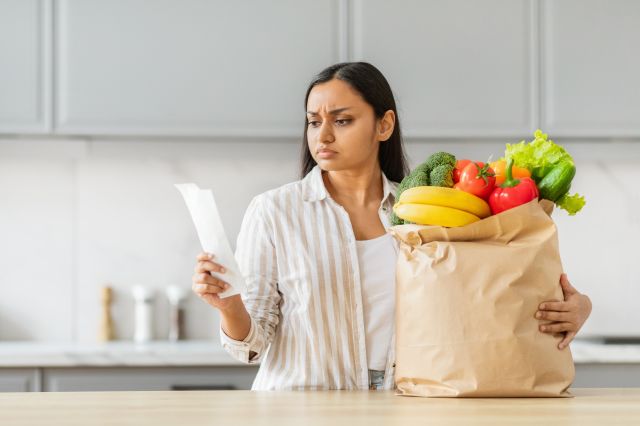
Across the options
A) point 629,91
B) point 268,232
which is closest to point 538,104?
point 629,91

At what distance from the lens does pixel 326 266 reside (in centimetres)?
147

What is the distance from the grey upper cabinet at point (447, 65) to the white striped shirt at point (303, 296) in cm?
115

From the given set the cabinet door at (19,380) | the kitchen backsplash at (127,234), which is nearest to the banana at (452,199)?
the cabinet door at (19,380)

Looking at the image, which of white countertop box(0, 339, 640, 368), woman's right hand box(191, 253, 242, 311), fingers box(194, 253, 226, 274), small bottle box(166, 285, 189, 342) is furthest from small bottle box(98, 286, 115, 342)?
fingers box(194, 253, 226, 274)

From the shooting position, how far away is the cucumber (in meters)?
1.12

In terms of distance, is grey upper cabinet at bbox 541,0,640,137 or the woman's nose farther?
grey upper cabinet at bbox 541,0,640,137

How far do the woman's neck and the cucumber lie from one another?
0.49m

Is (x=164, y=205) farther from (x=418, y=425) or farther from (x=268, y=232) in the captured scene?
(x=418, y=425)

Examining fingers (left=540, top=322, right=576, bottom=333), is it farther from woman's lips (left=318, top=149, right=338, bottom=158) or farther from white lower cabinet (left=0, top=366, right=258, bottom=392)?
white lower cabinet (left=0, top=366, right=258, bottom=392)

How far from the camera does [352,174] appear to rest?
1.59 meters

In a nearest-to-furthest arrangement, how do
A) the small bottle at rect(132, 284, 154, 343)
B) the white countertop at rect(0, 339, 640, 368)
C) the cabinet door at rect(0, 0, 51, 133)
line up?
the white countertop at rect(0, 339, 640, 368) < the cabinet door at rect(0, 0, 51, 133) < the small bottle at rect(132, 284, 154, 343)

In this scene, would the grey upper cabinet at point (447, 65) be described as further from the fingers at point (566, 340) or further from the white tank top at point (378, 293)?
the fingers at point (566, 340)

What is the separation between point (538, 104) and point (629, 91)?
30 centimetres

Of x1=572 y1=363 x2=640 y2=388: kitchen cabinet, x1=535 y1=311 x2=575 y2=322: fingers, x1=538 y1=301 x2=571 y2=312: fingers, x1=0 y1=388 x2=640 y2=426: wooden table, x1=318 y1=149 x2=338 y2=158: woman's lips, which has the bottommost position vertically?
x1=572 y1=363 x2=640 y2=388: kitchen cabinet
